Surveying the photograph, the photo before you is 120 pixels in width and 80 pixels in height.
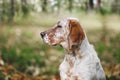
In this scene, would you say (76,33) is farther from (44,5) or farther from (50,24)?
(44,5)

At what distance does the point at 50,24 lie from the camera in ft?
42.8

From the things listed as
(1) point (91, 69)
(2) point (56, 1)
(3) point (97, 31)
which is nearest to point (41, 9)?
(2) point (56, 1)

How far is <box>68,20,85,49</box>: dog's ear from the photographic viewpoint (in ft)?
23.8

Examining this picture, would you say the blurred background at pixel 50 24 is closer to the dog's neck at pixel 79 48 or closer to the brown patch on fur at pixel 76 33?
the dog's neck at pixel 79 48

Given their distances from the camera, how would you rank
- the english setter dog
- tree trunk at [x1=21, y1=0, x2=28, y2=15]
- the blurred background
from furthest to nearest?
tree trunk at [x1=21, y1=0, x2=28, y2=15]
the blurred background
the english setter dog

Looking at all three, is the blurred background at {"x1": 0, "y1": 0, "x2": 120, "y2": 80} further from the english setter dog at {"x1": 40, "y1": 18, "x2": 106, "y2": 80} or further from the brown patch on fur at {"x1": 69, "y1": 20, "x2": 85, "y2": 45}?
the brown patch on fur at {"x1": 69, "y1": 20, "x2": 85, "y2": 45}

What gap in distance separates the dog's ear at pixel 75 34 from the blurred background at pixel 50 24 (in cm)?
497

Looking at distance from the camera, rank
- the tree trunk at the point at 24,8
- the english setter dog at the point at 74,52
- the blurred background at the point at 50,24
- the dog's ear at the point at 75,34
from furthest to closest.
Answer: the tree trunk at the point at 24,8
the blurred background at the point at 50,24
the english setter dog at the point at 74,52
the dog's ear at the point at 75,34

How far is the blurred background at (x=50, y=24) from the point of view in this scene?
1256cm

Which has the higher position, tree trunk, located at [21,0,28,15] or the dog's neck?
the dog's neck

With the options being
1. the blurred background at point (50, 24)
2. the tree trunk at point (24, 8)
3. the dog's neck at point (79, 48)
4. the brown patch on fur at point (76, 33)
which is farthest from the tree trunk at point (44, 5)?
the brown patch on fur at point (76, 33)

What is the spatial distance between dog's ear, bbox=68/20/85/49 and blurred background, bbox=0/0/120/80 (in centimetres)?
497

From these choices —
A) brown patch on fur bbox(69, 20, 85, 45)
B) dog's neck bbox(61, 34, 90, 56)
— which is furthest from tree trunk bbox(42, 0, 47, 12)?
brown patch on fur bbox(69, 20, 85, 45)

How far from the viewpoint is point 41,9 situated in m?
13.3
